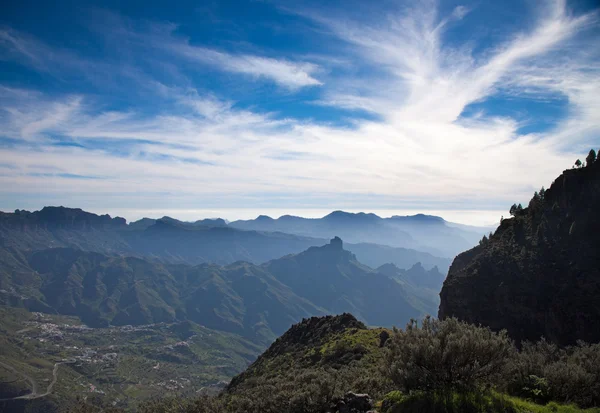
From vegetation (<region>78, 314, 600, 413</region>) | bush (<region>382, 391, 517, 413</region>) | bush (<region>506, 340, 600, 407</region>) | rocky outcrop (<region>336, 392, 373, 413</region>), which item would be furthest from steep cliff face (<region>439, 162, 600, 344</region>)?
rocky outcrop (<region>336, 392, 373, 413</region>)

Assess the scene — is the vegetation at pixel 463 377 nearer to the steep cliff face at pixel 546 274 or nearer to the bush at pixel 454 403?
the bush at pixel 454 403

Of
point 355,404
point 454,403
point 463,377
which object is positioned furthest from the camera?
point 355,404

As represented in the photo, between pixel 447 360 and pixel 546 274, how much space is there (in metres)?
53.3

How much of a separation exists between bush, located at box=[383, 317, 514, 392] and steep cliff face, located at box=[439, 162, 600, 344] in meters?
43.1

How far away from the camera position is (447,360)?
16.5 meters

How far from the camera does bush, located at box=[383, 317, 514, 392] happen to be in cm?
1636

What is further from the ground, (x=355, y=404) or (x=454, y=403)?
(x=454, y=403)

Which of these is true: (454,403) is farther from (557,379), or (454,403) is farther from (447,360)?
(557,379)

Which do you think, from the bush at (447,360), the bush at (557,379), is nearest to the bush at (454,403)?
the bush at (447,360)

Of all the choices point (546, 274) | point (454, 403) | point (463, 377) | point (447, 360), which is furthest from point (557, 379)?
point (546, 274)

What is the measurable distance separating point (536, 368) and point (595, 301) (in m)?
41.9

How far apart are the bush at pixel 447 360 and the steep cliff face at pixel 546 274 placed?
141 ft

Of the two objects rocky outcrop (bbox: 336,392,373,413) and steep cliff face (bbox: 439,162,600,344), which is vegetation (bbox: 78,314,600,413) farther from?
steep cliff face (bbox: 439,162,600,344)

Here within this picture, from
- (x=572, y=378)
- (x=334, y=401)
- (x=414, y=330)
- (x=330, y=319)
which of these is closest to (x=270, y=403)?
(x=334, y=401)
